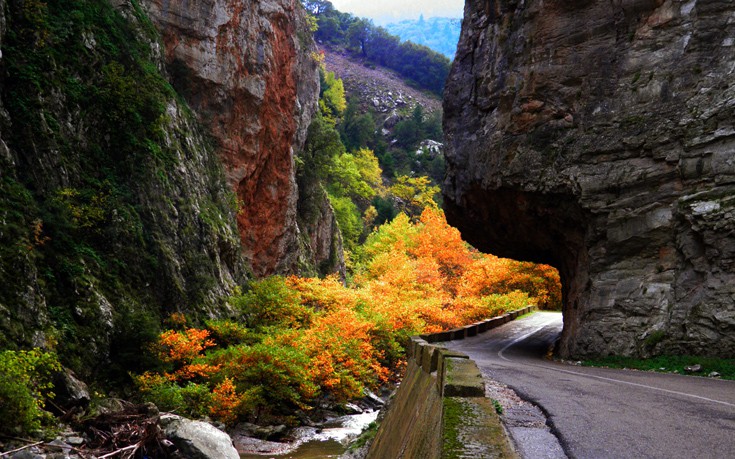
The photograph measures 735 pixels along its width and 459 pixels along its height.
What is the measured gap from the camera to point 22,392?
1012 cm

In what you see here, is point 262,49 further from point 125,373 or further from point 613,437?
point 613,437

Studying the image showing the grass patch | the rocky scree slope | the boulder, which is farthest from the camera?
the rocky scree slope

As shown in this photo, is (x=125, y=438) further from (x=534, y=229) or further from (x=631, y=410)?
(x=534, y=229)

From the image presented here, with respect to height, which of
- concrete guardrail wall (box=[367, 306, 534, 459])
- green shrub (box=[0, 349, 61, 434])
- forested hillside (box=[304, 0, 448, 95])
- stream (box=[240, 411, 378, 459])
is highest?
forested hillside (box=[304, 0, 448, 95])

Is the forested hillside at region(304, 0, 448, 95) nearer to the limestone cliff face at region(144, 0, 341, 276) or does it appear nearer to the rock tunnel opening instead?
the limestone cliff face at region(144, 0, 341, 276)

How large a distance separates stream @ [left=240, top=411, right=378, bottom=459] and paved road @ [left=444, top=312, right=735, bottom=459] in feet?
14.3

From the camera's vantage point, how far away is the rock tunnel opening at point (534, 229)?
20375 mm

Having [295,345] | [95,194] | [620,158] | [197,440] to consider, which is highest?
[620,158]

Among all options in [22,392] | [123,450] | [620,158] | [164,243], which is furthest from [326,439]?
[620,158]

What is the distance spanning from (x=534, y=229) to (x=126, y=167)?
15.8m

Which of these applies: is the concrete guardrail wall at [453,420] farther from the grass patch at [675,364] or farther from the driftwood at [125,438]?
the grass patch at [675,364]

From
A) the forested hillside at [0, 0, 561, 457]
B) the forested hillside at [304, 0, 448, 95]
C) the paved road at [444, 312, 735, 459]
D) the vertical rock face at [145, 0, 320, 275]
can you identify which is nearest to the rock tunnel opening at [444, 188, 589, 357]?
the forested hillside at [0, 0, 561, 457]

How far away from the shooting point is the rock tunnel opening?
20375 mm

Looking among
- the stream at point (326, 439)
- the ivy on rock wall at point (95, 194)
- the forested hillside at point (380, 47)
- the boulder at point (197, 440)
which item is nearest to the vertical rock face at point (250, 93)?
the ivy on rock wall at point (95, 194)
